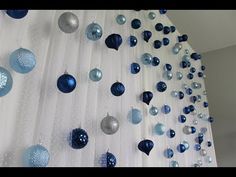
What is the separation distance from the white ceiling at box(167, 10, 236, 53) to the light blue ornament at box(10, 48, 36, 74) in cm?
183

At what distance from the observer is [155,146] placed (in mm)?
1477

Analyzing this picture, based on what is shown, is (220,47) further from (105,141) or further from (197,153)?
(105,141)

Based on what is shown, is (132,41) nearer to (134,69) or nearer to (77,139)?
(134,69)

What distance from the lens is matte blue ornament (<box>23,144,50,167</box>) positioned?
708 mm

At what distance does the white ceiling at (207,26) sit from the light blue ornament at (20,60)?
1832mm

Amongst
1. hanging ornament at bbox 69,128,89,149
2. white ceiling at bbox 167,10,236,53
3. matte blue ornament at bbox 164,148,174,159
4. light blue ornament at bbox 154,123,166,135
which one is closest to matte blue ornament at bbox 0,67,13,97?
hanging ornament at bbox 69,128,89,149

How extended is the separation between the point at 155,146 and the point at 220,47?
6.28ft

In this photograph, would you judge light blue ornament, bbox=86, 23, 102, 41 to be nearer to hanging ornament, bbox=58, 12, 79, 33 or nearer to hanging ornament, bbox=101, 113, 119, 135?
hanging ornament, bbox=58, 12, 79, 33

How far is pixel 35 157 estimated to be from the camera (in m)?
0.71

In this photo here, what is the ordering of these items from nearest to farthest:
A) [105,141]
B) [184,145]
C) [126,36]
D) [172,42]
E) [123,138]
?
[105,141] → [123,138] → [126,36] → [184,145] → [172,42]
